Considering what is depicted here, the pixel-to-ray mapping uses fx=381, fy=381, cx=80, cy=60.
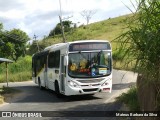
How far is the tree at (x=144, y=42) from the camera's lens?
4.81 meters

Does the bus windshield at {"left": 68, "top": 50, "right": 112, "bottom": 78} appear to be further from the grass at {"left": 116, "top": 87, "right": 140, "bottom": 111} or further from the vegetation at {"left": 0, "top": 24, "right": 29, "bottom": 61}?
the vegetation at {"left": 0, "top": 24, "right": 29, "bottom": 61}

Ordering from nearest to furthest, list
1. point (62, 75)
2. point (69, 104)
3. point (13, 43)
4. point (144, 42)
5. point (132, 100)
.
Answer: point (144, 42) → point (132, 100) → point (69, 104) → point (62, 75) → point (13, 43)

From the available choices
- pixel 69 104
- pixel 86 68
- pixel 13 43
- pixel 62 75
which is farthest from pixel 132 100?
pixel 13 43

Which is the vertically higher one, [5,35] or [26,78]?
[5,35]

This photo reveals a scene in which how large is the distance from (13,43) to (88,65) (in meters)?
62.1

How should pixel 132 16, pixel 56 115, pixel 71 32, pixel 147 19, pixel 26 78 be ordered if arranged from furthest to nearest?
pixel 71 32 → pixel 26 78 → pixel 56 115 → pixel 132 16 → pixel 147 19

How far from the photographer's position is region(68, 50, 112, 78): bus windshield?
1744 centimetres

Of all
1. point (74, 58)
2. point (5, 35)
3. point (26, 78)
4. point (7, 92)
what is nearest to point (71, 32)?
point (5, 35)

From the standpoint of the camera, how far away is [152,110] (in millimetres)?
6461

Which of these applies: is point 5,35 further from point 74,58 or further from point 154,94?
point 154,94

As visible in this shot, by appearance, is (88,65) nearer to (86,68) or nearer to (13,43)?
(86,68)

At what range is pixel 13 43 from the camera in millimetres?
77875

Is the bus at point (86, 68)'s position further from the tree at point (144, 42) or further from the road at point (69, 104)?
the tree at point (144, 42)

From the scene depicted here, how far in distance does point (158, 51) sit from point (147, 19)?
48cm
